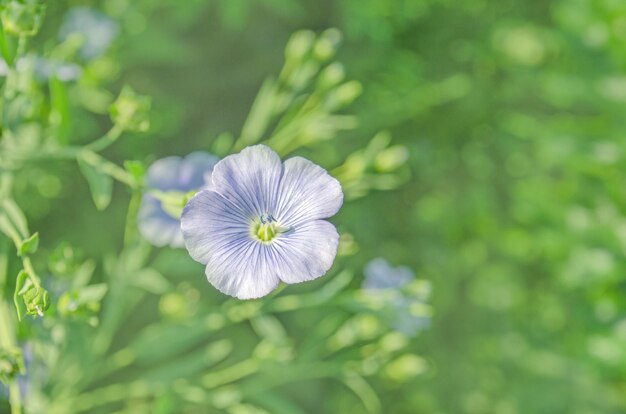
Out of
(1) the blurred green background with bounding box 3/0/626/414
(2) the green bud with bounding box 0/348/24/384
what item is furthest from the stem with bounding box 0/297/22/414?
(1) the blurred green background with bounding box 3/0/626/414

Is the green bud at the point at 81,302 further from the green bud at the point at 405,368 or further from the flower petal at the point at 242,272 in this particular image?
the green bud at the point at 405,368

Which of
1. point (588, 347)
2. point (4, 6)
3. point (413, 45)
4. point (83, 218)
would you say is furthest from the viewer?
point (413, 45)

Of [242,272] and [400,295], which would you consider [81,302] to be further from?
[400,295]

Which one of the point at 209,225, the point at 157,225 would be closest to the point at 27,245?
the point at 209,225

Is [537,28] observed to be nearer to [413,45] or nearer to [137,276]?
[413,45]

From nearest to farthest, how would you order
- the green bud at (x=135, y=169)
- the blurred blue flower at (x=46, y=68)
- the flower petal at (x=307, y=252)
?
the flower petal at (x=307, y=252) → the green bud at (x=135, y=169) → the blurred blue flower at (x=46, y=68)

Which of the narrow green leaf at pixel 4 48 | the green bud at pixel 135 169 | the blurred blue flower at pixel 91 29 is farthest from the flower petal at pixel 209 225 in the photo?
the blurred blue flower at pixel 91 29

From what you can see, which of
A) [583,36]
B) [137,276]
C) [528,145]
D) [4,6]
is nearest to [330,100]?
[137,276]
